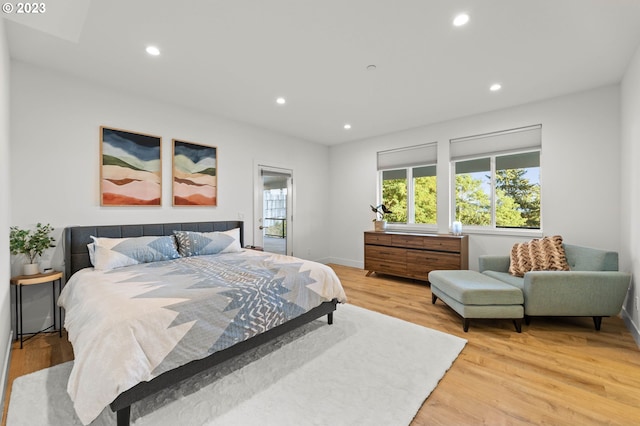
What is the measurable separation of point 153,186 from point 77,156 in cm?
81

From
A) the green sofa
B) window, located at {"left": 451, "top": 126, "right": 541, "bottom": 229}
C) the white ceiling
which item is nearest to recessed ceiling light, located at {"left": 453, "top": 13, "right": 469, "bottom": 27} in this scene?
the white ceiling

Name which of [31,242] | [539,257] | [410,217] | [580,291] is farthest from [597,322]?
[31,242]

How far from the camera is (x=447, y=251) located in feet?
14.1

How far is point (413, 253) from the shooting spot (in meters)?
4.64

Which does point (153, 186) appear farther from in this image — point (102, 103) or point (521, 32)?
point (521, 32)

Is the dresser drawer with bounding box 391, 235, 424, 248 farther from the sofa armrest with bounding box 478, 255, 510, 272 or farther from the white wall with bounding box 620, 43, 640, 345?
the white wall with bounding box 620, 43, 640, 345

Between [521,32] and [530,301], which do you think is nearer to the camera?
[521,32]

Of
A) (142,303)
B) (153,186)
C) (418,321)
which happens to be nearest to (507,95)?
(418,321)

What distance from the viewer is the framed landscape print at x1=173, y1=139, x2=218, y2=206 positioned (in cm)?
391

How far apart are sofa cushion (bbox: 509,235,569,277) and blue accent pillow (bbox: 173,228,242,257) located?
3.60m

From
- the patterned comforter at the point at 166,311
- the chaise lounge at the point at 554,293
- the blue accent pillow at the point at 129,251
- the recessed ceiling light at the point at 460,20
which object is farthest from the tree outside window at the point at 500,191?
the blue accent pillow at the point at 129,251

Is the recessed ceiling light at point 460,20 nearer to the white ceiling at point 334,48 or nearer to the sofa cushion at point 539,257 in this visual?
the white ceiling at point 334,48

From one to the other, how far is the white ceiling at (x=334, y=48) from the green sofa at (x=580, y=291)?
2.14 metres

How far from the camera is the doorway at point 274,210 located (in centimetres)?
495
